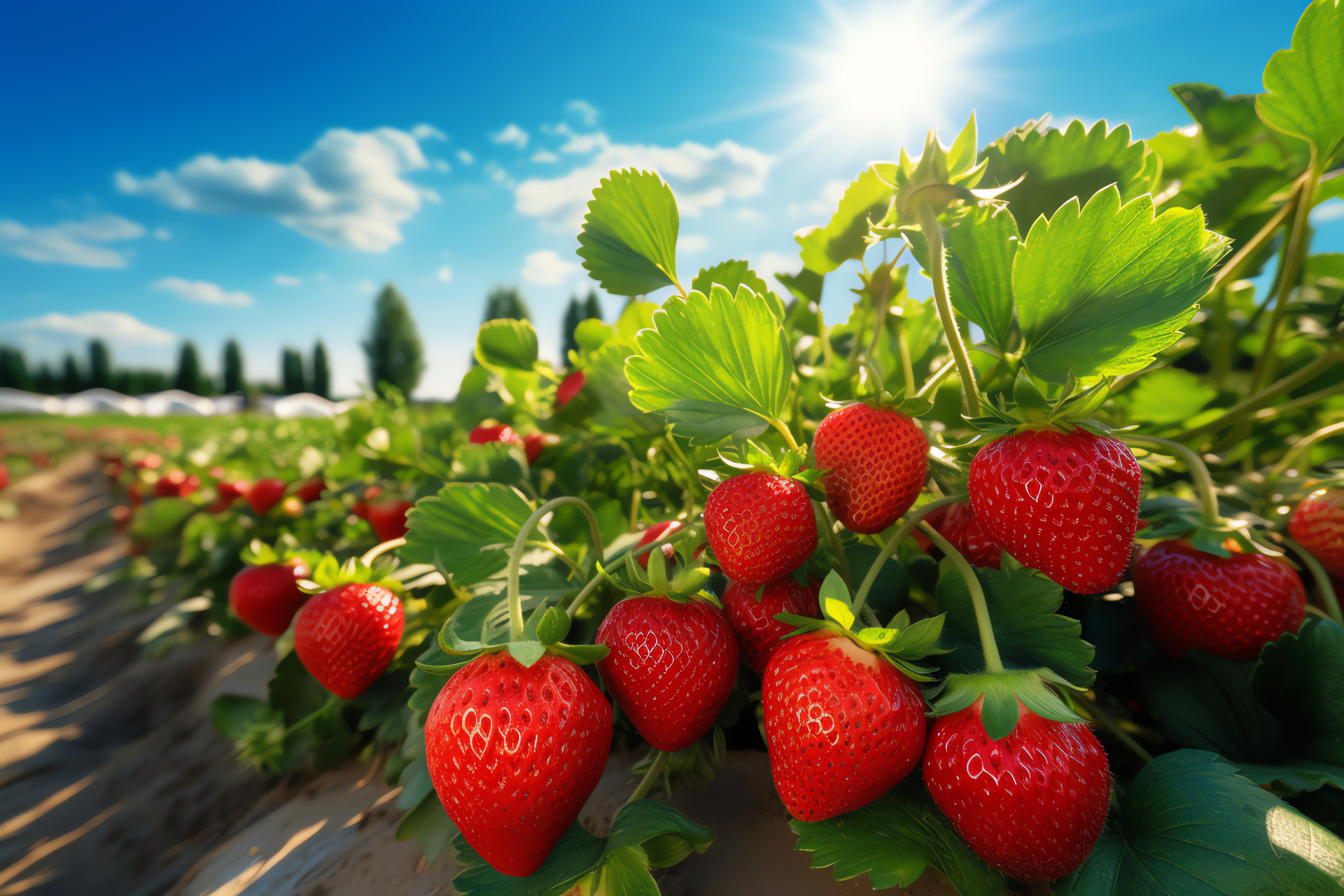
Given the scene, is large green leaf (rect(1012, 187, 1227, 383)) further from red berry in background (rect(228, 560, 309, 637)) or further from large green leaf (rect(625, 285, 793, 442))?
red berry in background (rect(228, 560, 309, 637))

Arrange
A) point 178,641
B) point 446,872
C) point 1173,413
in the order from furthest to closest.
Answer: point 178,641 < point 1173,413 < point 446,872

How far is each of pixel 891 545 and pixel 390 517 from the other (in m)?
0.91

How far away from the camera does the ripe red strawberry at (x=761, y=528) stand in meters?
0.41

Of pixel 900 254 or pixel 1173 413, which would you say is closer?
pixel 900 254

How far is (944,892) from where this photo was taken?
0.46m

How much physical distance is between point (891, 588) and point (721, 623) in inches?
5.5

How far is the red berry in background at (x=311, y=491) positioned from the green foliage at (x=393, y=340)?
91.3ft

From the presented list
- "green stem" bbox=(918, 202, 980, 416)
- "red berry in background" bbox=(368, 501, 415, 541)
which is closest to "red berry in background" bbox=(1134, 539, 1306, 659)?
"green stem" bbox=(918, 202, 980, 416)

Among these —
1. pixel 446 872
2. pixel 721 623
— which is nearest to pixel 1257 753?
pixel 721 623

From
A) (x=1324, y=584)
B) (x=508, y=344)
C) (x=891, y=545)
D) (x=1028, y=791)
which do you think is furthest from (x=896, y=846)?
(x=508, y=344)

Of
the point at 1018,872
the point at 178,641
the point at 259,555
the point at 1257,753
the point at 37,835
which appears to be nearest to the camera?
the point at 1018,872

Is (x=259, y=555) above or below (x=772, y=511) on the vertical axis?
below

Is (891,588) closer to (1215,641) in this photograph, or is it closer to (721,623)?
(721,623)

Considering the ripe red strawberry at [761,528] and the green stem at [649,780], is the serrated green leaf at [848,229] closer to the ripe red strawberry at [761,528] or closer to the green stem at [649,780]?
the ripe red strawberry at [761,528]
